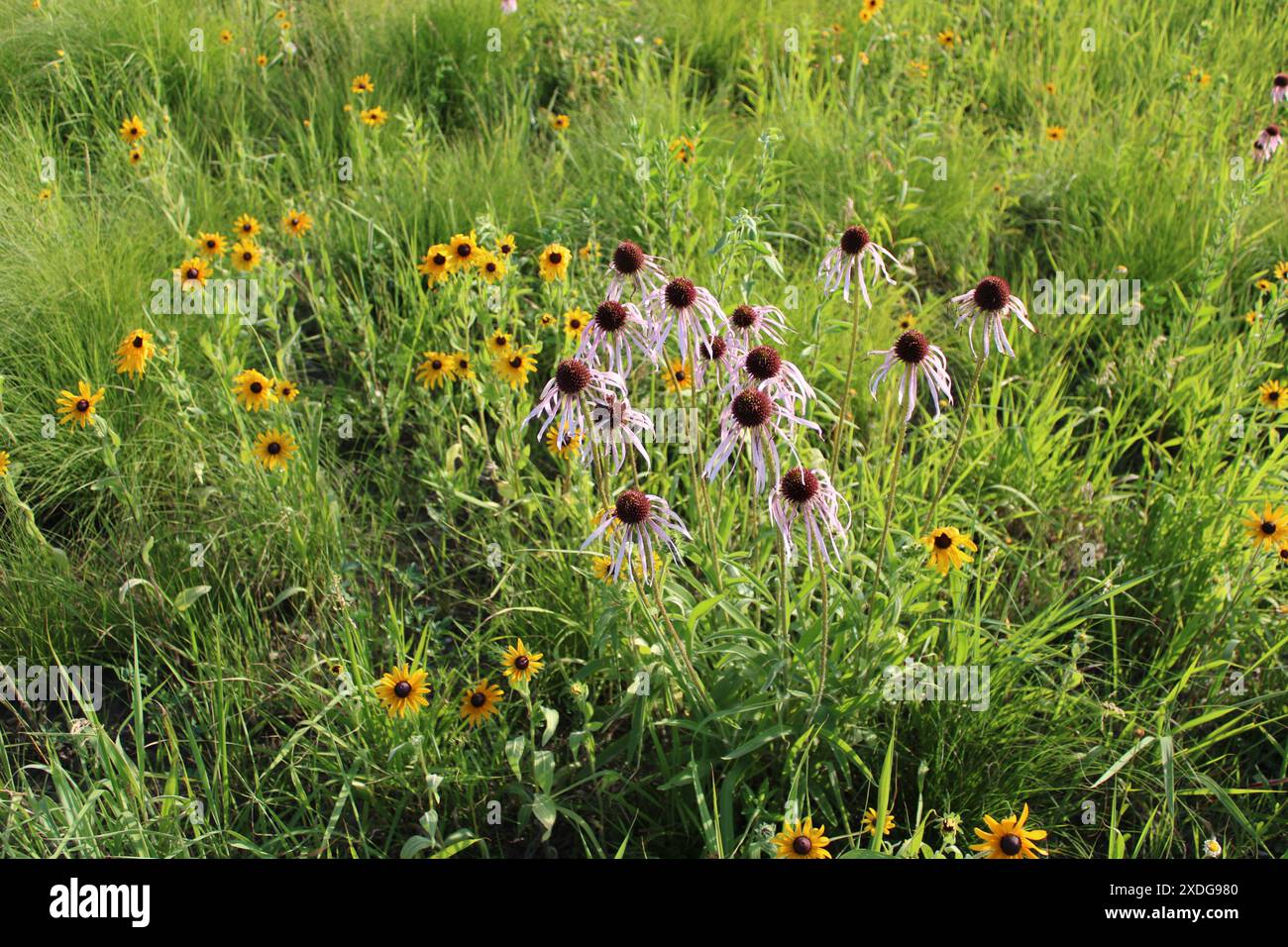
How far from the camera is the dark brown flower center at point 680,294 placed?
184 centimetres

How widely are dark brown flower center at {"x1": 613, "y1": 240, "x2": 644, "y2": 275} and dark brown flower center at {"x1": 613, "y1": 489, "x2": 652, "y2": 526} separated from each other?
52cm

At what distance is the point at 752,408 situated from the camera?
1613 millimetres

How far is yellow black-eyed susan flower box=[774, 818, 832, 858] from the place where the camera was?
1761mm

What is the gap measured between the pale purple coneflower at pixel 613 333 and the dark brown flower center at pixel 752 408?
27cm

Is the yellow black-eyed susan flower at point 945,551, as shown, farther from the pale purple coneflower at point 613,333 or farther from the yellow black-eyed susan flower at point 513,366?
the yellow black-eyed susan flower at point 513,366

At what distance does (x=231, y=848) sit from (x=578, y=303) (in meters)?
1.84

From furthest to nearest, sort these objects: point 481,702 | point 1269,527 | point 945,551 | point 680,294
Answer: point 1269,527, point 481,702, point 945,551, point 680,294

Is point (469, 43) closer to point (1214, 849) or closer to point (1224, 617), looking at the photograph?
point (1224, 617)

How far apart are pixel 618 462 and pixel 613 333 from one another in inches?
9.2

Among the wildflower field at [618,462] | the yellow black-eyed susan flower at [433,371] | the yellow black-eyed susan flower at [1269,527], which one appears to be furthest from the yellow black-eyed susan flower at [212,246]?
the yellow black-eyed susan flower at [1269,527]

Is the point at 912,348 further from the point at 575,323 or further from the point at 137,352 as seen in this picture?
the point at 137,352

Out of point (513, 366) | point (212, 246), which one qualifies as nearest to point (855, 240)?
point (513, 366)

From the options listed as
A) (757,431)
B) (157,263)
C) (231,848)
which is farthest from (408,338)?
(757,431)

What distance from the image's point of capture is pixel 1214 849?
197cm
